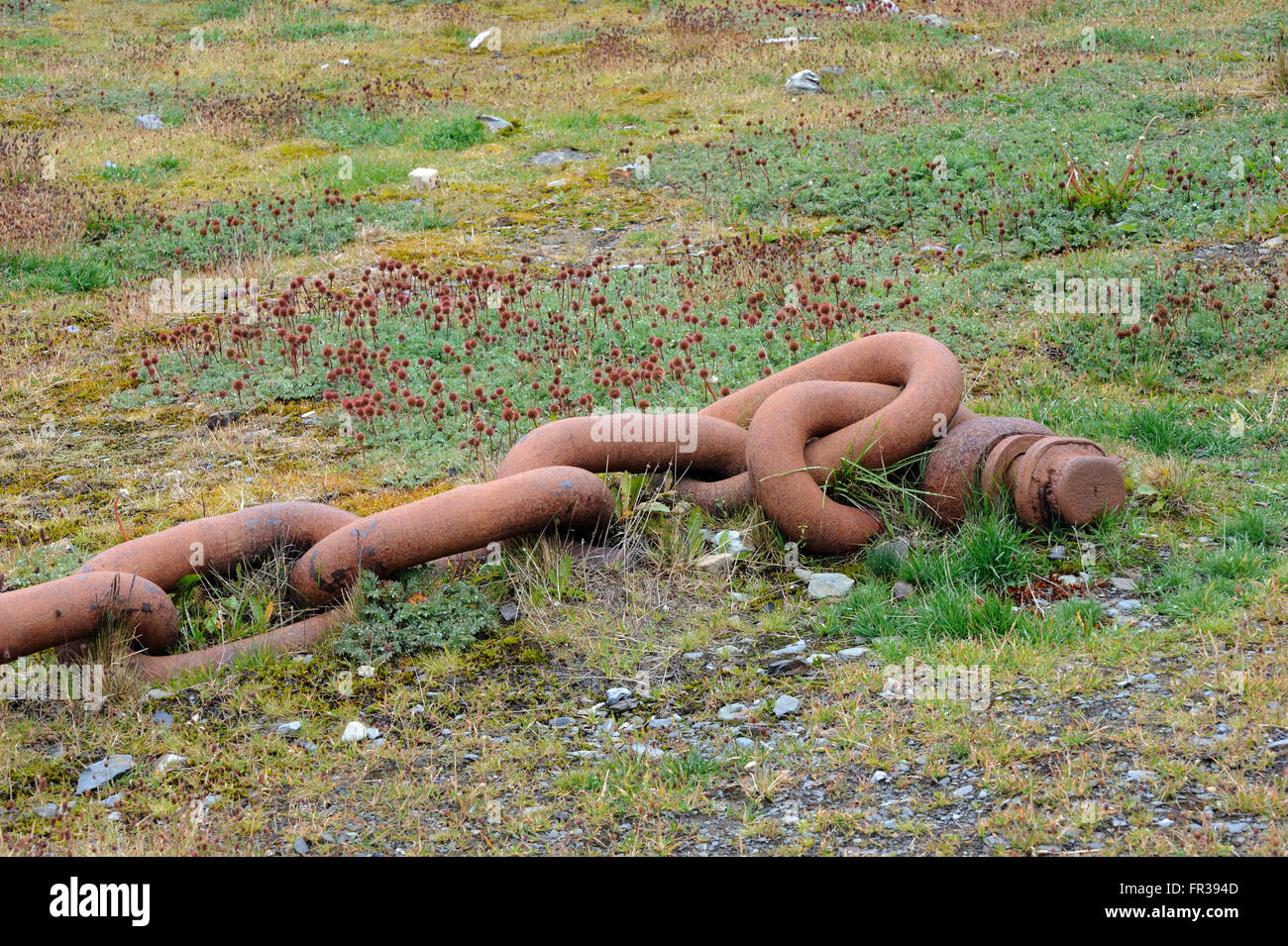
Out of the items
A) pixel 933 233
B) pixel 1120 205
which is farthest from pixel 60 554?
pixel 1120 205

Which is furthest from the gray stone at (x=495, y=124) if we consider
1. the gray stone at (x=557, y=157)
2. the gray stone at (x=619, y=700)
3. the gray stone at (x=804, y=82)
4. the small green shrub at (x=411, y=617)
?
the gray stone at (x=619, y=700)

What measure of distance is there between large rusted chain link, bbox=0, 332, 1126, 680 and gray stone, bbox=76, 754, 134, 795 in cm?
34

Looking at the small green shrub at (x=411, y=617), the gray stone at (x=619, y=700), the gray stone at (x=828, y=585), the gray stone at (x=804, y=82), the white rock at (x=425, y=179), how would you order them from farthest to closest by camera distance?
the gray stone at (x=804, y=82) → the white rock at (x=425, y=179) → the gray stone at (x=828, y=585) → the small green shrub at (x=411, y=617) → the gray stone at (x=619, y=700)

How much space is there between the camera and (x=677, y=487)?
452cm

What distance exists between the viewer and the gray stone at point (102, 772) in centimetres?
324

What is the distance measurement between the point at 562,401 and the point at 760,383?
1809mm

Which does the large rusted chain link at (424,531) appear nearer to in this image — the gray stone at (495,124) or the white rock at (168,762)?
the white rock at (168,762)

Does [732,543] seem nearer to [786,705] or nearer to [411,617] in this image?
[786,705]

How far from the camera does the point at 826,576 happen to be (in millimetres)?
4242

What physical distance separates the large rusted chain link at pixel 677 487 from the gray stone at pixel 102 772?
0.34 meters

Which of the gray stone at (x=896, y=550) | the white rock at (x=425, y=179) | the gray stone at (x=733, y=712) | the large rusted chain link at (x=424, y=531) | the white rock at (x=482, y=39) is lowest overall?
the gray stone at (x=733, y=712)

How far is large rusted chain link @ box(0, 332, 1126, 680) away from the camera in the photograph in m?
3.61

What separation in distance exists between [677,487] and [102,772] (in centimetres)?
229
